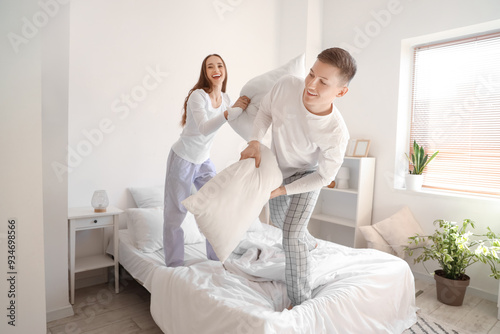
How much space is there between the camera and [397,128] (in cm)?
351

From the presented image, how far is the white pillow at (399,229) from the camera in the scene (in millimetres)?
3213

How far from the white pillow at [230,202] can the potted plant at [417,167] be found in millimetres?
2269

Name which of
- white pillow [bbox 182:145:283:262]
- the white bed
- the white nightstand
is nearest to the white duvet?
the white bed

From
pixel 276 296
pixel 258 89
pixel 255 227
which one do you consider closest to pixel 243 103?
pixel 258 89

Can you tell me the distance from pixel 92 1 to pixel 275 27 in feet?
7.03

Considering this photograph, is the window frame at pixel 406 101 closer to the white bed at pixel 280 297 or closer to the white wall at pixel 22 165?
the white bed at pixel 280 297

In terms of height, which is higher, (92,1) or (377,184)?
(92,1)

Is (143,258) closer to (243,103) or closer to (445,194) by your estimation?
(243,103)

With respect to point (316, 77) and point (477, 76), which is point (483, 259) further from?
point (316, 77)

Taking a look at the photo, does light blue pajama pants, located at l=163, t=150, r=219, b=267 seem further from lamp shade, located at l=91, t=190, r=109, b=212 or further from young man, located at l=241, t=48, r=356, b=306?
young man, located at l=241, t=48, r=356, b=306

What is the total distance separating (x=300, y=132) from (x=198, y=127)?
2.12ft

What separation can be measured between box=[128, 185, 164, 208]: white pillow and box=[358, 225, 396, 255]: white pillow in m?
1.96

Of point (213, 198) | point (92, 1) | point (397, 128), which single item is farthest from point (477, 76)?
point (92, 1)

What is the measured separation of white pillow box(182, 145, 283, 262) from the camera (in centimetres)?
154
